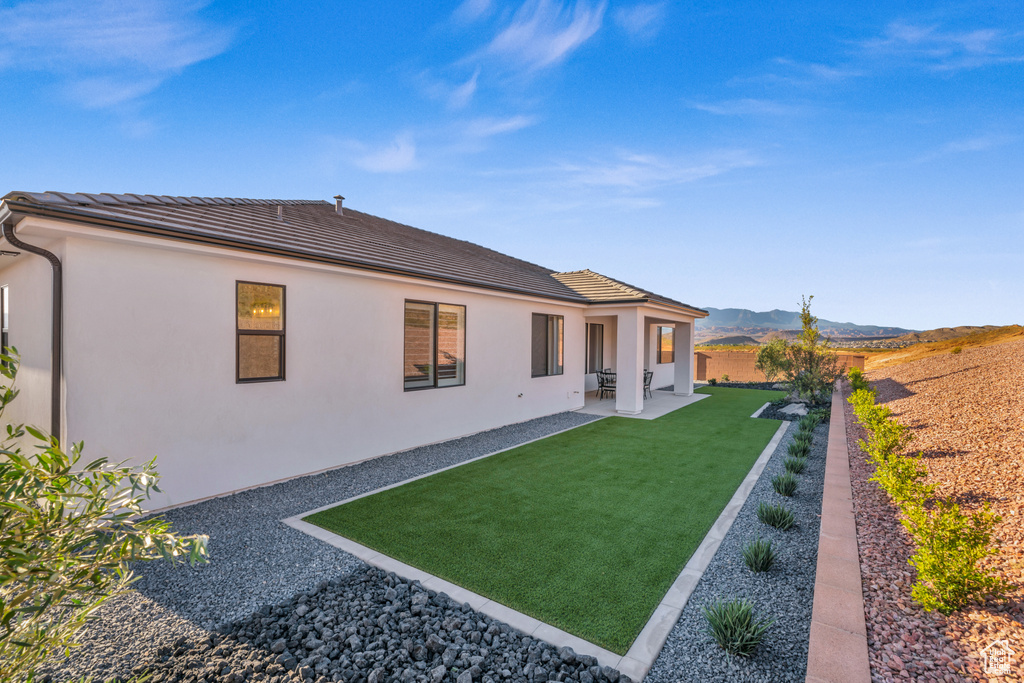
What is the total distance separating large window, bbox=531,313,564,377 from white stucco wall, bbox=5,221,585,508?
3574mm

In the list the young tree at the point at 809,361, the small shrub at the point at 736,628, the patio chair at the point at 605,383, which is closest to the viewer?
the small shrub at the point at 736,628

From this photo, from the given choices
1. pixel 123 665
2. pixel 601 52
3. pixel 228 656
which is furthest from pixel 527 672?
pixel 601 52

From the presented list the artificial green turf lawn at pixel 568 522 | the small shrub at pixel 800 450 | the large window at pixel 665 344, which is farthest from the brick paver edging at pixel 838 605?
the large window at pixel 665 344

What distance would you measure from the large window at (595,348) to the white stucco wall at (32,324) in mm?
13587

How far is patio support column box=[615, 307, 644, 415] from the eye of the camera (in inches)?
491

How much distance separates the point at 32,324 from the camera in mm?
6129

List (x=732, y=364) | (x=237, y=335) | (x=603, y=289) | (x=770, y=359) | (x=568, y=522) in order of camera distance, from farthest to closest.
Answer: (x=732, y=364), (x=770, y=359), (x=603, y=289), (x=237, y=335), (x=568, y=522)

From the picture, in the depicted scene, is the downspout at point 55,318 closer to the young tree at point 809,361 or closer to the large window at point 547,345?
the large window at point 547,345

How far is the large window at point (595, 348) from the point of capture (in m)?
16.1

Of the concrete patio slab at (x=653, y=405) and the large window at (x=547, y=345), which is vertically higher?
the large window at (x=547, y=345)

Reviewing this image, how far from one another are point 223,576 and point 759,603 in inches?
190

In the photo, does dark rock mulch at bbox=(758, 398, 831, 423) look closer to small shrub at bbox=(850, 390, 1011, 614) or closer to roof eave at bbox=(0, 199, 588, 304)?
small shrub at bbox=(850, 390, 1011, 614)

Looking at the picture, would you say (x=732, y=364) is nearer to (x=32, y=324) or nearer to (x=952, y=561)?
(x=952, y=561)

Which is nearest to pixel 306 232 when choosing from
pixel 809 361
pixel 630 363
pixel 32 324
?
pixel 32 324
